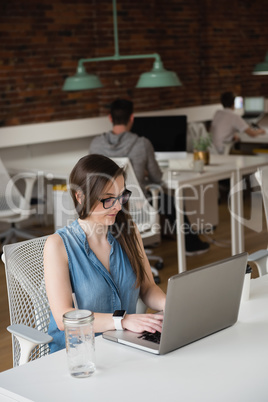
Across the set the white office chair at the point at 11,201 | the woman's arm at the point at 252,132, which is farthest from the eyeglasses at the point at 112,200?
the woman's arm at the point at 252,132

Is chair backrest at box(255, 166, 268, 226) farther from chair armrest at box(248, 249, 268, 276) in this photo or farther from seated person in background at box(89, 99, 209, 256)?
seated person in background at box(89, 99, 209, 256)

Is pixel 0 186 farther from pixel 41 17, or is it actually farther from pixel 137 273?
pixel 137 273

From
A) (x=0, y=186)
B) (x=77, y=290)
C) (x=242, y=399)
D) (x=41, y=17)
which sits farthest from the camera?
(x=41, y=17)

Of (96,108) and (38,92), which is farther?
(96,108)

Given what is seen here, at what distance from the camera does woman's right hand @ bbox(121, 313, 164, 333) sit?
1851 mm

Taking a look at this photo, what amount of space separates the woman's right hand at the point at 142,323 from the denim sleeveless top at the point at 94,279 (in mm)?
237

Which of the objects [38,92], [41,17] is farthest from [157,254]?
[41,17]

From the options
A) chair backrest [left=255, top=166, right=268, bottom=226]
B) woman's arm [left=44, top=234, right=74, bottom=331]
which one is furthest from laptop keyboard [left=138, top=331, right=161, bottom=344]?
chair backrest [left=255, top=166, right=268, bottom=226]

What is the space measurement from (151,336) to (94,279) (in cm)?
37

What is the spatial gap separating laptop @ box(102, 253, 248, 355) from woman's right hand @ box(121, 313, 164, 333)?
0.02 meters

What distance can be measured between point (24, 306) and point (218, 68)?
6559mm

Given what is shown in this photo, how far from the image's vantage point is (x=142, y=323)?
187cm

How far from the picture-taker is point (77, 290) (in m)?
2.10

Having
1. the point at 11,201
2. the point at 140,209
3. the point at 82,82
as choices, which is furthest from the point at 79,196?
the point at 82,82
